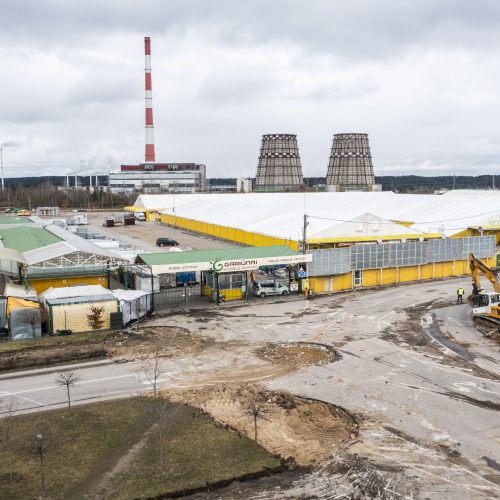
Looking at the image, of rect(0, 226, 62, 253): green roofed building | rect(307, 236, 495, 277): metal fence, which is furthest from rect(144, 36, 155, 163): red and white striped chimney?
rect(307, 236, 495, 277): metal fence

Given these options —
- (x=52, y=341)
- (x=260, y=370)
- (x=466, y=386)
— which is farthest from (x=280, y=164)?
(x=466, y=386)

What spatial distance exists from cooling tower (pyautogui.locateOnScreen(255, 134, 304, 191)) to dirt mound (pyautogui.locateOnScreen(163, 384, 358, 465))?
139 meters

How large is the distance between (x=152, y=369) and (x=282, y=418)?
791 cm

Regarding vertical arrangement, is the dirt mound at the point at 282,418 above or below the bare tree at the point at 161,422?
below

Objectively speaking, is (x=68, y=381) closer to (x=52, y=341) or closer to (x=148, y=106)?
(x=52, y=341)

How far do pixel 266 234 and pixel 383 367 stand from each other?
114 ft

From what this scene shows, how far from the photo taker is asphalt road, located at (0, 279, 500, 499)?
16.9m

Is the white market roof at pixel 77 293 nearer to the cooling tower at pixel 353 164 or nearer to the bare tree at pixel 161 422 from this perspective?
the bare tree at pixel 161 422

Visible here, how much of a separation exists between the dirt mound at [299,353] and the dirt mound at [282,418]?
13.5ft

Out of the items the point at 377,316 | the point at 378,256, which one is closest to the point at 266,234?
the point at 378,256

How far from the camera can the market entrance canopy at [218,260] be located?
37.3 metres

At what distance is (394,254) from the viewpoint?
155ft

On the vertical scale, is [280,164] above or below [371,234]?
above

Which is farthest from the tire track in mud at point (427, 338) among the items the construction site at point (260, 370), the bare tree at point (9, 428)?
the bare tree at point (9, 428)
